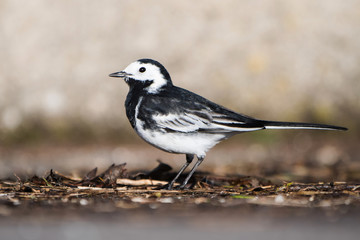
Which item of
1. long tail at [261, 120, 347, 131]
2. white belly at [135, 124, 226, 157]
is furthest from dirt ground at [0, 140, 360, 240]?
long tail at [261, 120, 347, 131]

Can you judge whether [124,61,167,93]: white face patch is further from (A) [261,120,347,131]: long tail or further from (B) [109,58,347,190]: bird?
(A) [261,120,347,131]: long tail

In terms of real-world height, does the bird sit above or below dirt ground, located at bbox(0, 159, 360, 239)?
above

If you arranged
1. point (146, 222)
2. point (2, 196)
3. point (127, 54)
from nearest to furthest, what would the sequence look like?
1. point (146, 222)
2. point (2, 196)
3. point (127, 54)

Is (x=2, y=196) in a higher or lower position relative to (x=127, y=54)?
lower

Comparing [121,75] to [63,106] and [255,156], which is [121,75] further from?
[63,106]

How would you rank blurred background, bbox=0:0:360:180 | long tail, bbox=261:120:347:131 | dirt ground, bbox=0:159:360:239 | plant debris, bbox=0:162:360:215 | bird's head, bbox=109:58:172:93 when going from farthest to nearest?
blurred background, bbox=0:0:360:180
bird's head, bbox=109:58:172:93
long tail, bbox=261:120:347:131
plant debris, bbox=0:162:360:215
dirt ground, bbox=0:159:360:239

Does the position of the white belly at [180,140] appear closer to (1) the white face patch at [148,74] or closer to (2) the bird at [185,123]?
(2) the bird at [185,123]

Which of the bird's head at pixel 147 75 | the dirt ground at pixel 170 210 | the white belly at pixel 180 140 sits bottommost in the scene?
the dirt ground at pixel 170 210

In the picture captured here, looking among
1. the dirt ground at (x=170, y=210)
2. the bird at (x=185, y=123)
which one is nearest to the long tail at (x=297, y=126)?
the bird at (x=185, y=123)

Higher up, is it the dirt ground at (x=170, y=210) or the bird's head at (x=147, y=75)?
the bird's head at (x=147, y=75)

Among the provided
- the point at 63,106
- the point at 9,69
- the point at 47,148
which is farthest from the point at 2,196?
the point at 9,69

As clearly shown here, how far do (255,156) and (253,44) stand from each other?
2561mm

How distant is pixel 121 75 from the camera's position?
605 centimetres

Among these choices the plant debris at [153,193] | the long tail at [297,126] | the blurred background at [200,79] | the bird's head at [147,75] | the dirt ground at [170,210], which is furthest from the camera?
the blurred background at [200,79]
